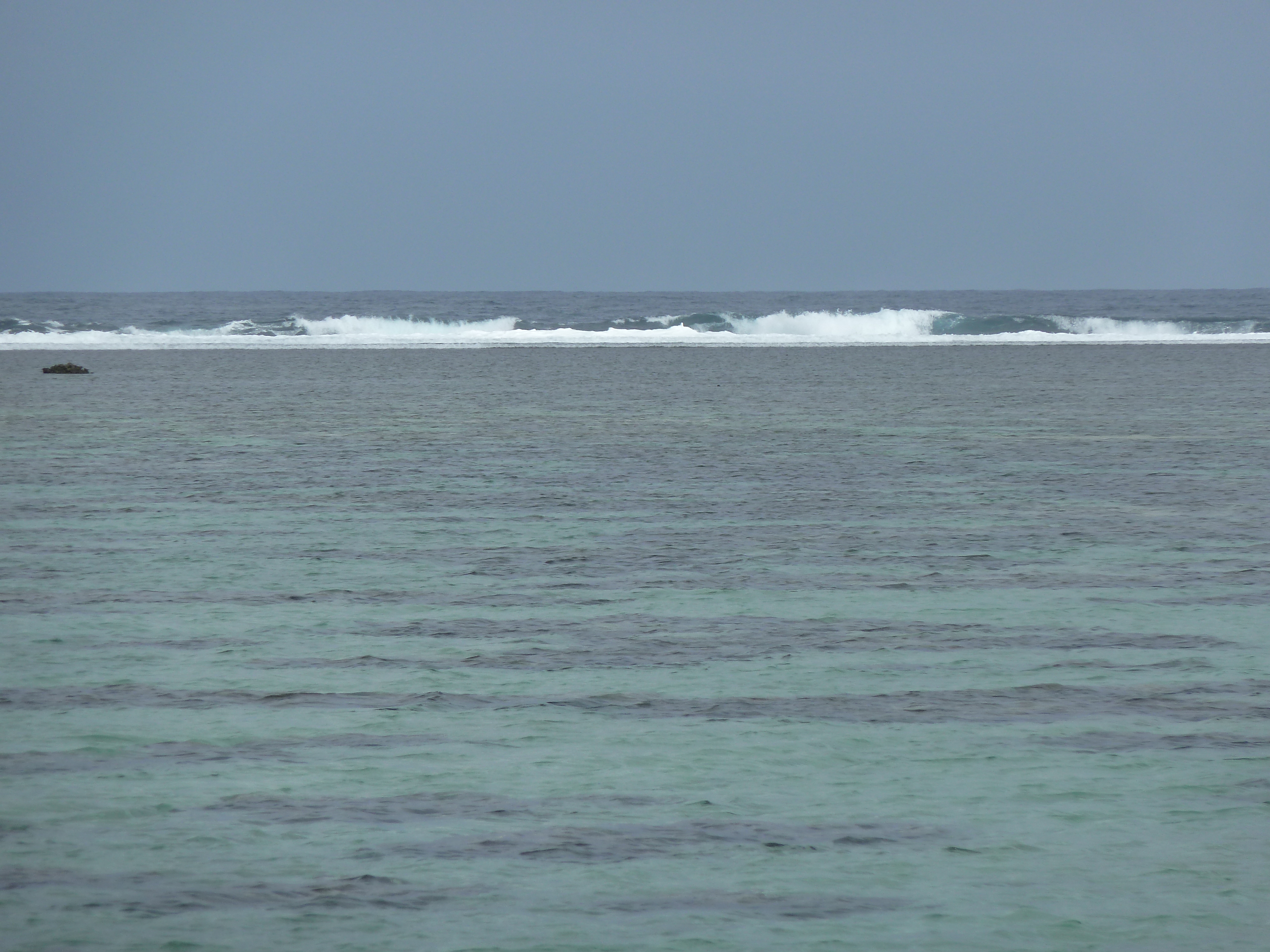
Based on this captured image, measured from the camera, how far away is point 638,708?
10469 mm

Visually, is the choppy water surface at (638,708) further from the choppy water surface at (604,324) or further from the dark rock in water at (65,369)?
the choppy water surface at (604,324)

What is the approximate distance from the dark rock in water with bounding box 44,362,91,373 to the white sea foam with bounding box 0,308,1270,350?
2188 centimetres

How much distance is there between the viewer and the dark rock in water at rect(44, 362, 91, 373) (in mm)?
52344

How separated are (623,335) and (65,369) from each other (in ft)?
139

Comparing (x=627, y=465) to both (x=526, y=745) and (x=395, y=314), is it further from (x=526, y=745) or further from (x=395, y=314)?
(x=395, y=314)

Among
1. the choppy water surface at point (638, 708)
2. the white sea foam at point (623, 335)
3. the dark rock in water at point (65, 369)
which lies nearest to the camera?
the choppy water surface at point (638, 708)

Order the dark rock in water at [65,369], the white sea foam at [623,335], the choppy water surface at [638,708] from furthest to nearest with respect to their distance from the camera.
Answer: the white sea foam at [623,335] < the dark rock in water at [65,369] < the choppy water surface at [638,708]

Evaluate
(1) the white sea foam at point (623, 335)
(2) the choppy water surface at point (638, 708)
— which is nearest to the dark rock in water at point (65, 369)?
(1) the white sea foam at point (623, 335)

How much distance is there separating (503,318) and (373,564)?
88.4 metres

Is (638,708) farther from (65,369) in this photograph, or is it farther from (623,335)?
(623,335)

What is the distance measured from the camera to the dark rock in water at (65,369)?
52.3 m

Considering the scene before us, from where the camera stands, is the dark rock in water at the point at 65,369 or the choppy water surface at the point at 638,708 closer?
the choppy water surface at the point at 638,708

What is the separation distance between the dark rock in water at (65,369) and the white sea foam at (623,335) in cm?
2188

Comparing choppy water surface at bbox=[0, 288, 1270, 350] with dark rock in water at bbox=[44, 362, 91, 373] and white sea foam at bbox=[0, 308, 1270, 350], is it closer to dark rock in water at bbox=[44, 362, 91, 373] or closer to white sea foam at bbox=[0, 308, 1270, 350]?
white sea foam at bbox=[0, 308, 1270, 350]
